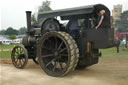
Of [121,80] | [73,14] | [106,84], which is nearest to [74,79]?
[106,84]

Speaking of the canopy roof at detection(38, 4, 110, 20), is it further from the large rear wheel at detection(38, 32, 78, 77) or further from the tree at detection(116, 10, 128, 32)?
the tree at detection(116, 10, 128, 32)

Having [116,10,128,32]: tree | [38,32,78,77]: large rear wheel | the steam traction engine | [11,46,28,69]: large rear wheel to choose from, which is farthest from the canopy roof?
[116,10,128,32]: tree

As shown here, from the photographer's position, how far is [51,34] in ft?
19.0

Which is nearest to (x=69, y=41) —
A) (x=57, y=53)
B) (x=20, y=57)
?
(x=57, y=53)

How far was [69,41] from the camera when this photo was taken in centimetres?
537

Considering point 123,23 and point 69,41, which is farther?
point 123,23

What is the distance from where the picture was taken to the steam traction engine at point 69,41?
215 inches

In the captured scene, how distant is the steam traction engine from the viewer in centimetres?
546

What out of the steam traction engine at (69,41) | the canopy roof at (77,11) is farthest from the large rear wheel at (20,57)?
the canopy roof at (77,11)

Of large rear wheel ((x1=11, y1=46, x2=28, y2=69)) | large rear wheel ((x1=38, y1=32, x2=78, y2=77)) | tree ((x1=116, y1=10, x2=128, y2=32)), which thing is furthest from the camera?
tree ((x1=116, y1=10, x2=128, y2=32))

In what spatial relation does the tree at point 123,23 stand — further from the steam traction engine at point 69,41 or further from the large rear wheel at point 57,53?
the large rear wheel at point 57,53

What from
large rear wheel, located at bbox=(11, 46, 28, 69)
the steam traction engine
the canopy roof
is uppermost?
the canopy roof

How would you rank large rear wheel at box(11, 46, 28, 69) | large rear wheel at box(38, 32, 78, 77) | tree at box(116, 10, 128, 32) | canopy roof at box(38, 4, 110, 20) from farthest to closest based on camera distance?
tree at box(116, 10, 128, 32), large rear wheel at box(11, 46, 28, 69), canopy roof at box(38, 4, 110, 20), large rear wheel at box(38, 32, 78, 77)

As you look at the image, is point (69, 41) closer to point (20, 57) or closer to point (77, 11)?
point (77, 11)
